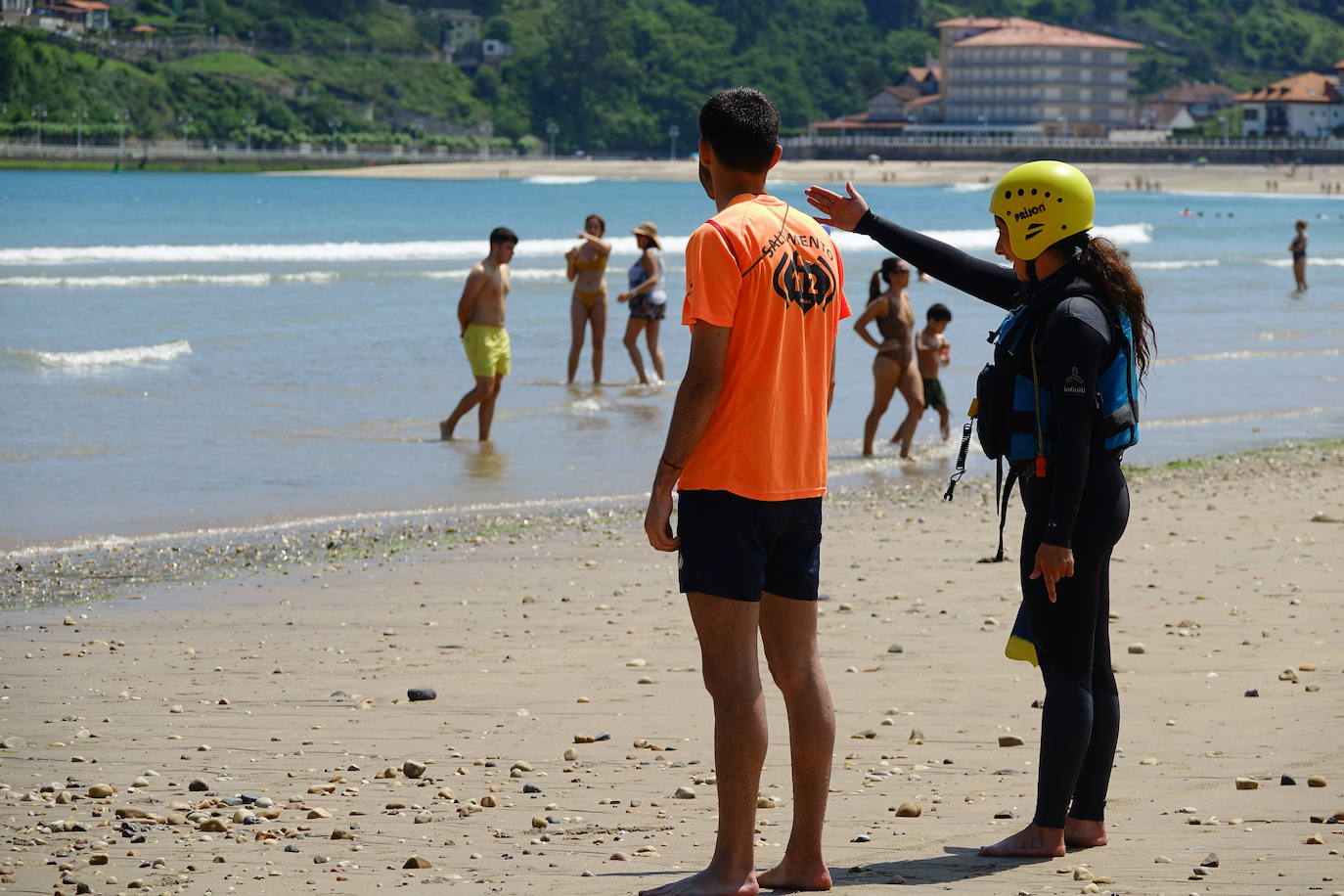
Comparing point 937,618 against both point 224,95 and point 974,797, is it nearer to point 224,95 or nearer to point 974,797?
point 974,797

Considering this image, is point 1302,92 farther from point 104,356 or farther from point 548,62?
point 104,356

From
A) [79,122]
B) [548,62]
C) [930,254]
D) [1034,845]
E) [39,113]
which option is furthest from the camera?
[548,62]

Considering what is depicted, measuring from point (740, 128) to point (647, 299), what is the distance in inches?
490

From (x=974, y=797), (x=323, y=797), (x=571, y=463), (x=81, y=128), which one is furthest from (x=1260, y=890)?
(x=81, y=128)

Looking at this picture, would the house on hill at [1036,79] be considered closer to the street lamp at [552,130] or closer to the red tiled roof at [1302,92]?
the red tiled roof at [1302,92]

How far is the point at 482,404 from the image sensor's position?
12.5 m

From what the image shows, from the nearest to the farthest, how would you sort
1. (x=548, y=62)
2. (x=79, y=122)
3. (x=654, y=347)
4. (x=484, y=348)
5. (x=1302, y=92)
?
(x=484, y=348)
(x=654, y=347)
(x=79, y=122)
(x=1302, y=92)
(x=548, y=62)

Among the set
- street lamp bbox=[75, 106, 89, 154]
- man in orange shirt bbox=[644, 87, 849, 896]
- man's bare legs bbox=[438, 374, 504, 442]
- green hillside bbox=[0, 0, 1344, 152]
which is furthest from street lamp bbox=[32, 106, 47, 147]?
man in orange shirt bbox=[644, 87, 849, 896]

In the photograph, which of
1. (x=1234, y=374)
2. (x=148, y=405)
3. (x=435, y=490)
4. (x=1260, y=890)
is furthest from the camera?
(x=1234, y=374)

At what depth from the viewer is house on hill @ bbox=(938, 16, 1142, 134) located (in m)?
160

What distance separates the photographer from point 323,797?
4.46 metres

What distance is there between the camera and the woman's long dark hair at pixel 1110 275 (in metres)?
3.85

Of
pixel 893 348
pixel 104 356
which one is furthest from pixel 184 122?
pixel 893 348

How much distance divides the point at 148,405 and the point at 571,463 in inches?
181
